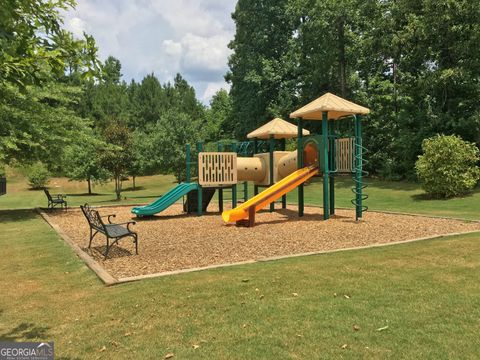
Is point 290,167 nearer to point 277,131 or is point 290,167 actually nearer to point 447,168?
point 277,131

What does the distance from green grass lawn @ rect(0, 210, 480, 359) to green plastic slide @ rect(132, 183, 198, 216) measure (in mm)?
7852

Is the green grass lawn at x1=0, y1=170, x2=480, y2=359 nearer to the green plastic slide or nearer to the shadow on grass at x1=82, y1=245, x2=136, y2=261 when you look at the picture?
the shadow on grass at x1=82, y1=245, x2=136, y2=261

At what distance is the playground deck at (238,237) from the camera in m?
7.66

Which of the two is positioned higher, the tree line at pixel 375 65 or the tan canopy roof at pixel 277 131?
the tree line at pixel 375 65

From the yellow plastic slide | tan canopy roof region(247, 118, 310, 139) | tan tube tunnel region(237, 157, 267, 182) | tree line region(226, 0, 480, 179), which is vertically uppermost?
tree line region(226, 0, 480, 179)

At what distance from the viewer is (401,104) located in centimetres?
3030

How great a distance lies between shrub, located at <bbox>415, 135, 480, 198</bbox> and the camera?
19266mm

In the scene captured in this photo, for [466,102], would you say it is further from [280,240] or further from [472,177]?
[280,240]

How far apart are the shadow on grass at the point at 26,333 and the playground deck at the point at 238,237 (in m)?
2.13

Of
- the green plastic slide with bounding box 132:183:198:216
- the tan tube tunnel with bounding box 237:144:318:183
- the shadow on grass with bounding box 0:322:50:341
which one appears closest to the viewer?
the shadow on grass with bounding box 0:322:50:341

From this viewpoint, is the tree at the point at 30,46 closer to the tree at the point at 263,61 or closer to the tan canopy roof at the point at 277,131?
the tan canopy roof at the point at 277,131

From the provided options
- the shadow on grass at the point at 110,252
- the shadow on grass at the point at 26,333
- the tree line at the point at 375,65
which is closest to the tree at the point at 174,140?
the tree line at the point at 375,65

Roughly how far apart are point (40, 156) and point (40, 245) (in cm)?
895

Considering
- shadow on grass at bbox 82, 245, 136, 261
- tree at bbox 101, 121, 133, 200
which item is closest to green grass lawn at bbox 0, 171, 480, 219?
tree at bbox 101, 121, 133, 200
